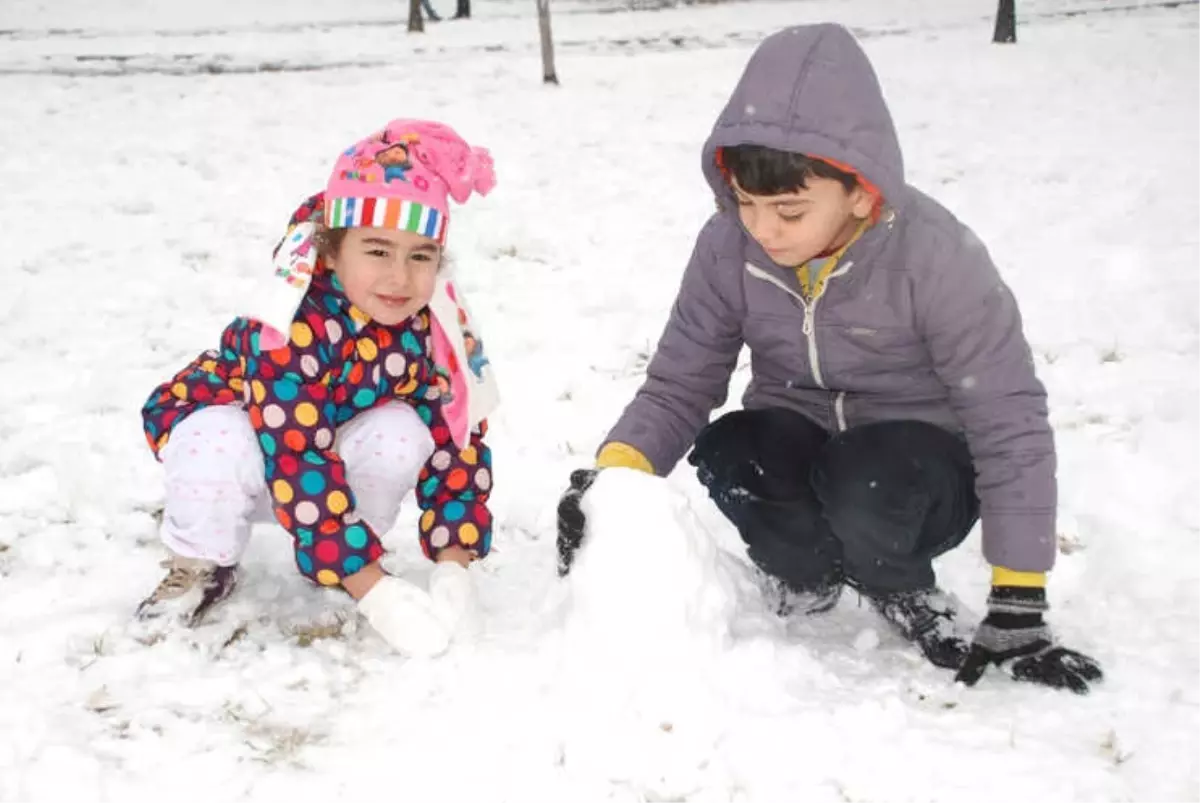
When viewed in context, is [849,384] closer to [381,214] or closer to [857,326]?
[857,326]

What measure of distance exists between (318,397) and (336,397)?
0.11 meters

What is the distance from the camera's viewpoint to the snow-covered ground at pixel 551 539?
2.05 metres

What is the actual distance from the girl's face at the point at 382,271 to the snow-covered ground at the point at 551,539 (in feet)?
2.09

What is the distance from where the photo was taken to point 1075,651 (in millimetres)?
2346

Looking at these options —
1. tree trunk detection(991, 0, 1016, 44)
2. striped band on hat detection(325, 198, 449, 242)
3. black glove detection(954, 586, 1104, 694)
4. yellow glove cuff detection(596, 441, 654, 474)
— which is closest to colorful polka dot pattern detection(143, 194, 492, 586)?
striped band on hat detection(325, 198, 449, 242)

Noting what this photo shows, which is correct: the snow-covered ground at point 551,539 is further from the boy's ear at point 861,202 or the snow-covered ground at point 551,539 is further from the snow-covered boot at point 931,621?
the boy's ear at point 861,202

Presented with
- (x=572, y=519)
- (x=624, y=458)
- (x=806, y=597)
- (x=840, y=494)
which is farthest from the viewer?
(x=806, y=597)

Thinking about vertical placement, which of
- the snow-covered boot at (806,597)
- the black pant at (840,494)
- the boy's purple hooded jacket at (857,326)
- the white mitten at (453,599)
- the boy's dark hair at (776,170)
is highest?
the boy's dark hair at (776,170)

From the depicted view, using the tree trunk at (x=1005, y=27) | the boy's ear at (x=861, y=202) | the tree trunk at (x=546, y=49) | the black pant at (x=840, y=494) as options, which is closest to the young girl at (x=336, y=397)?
the black pant at (x=840, y=494)

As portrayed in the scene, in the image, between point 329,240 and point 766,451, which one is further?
point 766,451

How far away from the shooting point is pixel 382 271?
2471 millimetres

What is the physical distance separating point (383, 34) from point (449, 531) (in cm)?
1563

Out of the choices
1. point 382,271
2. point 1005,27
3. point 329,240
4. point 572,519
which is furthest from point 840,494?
point 1005,27

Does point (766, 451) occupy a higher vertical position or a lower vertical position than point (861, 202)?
lower
